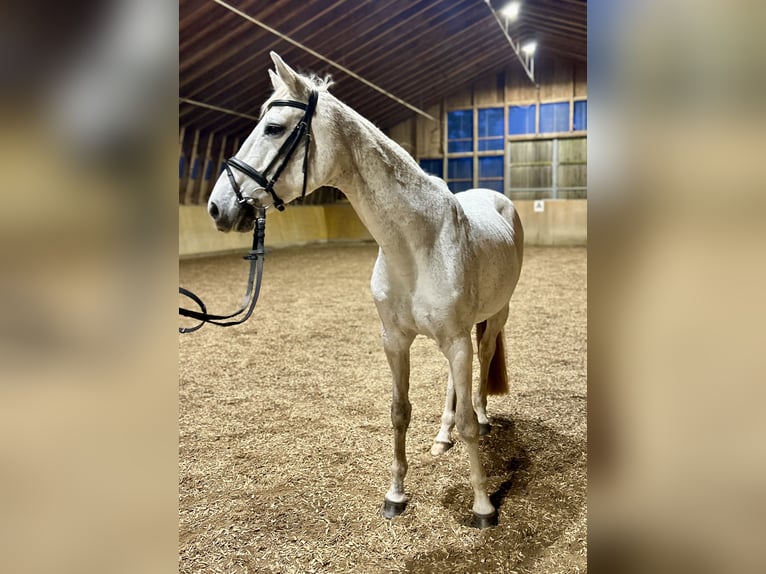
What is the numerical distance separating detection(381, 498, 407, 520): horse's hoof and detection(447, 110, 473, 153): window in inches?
679

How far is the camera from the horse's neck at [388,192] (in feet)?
6.09

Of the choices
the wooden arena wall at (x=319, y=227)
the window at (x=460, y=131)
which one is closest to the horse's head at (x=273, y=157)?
the wooden arena wall at (x=319, y=227)

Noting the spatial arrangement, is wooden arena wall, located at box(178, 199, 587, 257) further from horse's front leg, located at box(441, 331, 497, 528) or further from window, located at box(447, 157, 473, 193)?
horse's front leg, located at box(441, 331, 497, 528)

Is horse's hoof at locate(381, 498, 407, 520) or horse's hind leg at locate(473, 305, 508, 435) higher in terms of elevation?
horse's hind leg at locate(473, 305, 508, 435)

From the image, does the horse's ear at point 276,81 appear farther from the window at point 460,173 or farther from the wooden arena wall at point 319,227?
the window at point 460,173

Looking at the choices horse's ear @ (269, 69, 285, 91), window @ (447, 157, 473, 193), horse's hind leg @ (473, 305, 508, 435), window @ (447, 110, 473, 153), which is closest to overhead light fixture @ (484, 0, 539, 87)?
window @ (447, 110, 473, 153)

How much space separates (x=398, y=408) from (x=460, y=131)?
682 inches

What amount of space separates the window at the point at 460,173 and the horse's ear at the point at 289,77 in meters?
16.7

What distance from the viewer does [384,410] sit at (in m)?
3.29

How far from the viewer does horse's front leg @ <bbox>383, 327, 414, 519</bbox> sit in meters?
2.16
